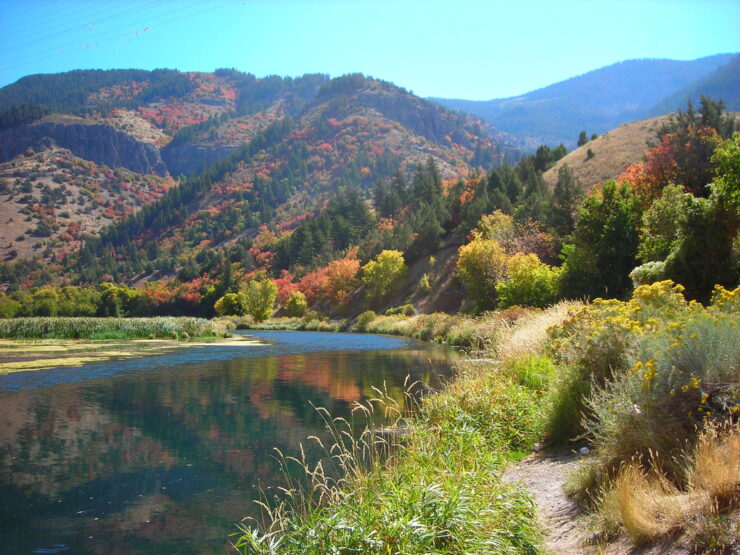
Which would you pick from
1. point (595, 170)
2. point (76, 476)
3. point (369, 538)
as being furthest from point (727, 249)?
point (595, 170)

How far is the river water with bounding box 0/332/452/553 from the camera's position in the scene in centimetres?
919

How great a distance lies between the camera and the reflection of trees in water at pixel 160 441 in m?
10.1

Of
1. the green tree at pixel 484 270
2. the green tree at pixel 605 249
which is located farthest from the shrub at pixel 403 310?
the green tree at pixel 605 249

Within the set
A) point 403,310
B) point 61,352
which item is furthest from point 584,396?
point 403,310

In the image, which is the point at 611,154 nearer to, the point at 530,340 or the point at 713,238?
the point at 713,238

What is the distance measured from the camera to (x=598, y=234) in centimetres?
3906

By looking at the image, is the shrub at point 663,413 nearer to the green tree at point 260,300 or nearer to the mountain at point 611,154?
the mountain at point 611,154

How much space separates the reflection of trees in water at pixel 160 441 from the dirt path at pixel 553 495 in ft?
17.5

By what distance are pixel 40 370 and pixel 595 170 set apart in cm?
8568

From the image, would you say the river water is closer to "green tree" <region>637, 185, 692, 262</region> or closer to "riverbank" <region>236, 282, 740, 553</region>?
"riverbank" <region>236, 282, 740, 553</region>

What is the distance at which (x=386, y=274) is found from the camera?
9519 cm

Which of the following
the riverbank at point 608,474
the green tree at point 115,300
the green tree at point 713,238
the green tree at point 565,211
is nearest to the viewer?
the riverbank at point 608,474

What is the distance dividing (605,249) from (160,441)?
3382 centimetres

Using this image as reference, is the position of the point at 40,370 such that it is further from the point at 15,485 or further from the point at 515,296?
the point at 515,296
